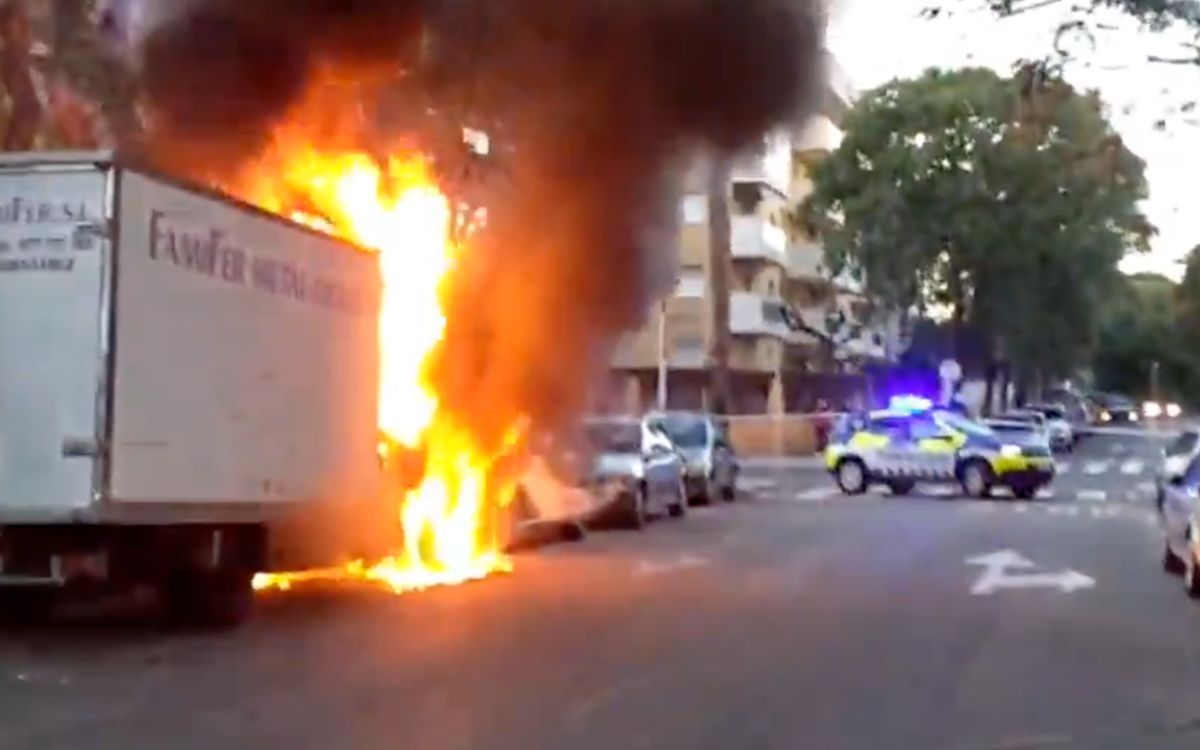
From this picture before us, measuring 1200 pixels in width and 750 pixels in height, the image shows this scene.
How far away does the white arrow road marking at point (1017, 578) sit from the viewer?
59.4 ft

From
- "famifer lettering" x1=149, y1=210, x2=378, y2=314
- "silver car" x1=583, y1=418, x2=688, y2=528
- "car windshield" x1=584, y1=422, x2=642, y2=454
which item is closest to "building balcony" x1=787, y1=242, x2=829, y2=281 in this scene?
"silver car" x1=583, y1=418, x2=688, y2=528

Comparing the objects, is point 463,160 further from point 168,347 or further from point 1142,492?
point 1142,492

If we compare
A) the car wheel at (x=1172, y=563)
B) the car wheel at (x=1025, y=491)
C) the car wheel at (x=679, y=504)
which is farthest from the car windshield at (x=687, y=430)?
the car wheel at (x=1172, y=563)

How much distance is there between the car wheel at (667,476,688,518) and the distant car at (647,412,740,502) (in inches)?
42.6

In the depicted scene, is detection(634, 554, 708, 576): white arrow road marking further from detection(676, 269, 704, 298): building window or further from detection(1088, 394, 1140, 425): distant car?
detection(1088, 394, 1140, 425): distant car

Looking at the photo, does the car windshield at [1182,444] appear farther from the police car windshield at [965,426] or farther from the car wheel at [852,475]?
the car wheel at [852,475]

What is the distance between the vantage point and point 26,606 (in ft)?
46.2

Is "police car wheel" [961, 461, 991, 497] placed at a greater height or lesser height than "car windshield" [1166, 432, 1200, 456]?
lesser

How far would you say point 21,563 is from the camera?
12172 mm

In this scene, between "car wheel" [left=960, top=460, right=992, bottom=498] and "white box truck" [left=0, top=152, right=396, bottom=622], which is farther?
"car wheel" [left=960, top=460, right=992, bottom=498]

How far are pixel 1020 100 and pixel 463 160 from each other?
6439mm

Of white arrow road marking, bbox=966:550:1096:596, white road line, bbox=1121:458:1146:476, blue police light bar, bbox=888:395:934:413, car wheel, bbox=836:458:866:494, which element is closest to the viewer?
white arrow road marking, bbox=966:550:1096:596

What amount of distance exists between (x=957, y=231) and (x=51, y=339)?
133 feet

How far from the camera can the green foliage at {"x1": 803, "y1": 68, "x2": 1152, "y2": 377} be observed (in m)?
49.6
